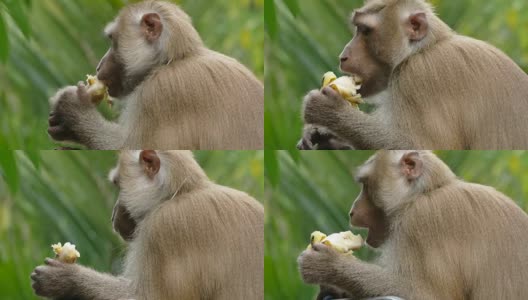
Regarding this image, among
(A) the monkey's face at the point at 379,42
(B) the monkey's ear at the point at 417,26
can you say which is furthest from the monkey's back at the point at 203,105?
(B) the monkey's ear at the point at 417,26

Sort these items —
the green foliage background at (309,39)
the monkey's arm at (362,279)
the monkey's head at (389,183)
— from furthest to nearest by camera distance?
the green foliage background at (309,39) < the monkey's head at (389,183) < the monkey's arm at (362,279)

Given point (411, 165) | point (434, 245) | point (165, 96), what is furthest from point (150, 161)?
point (434, 245)

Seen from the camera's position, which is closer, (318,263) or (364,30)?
(318,263)

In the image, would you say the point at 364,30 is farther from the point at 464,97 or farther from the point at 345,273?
the point at 345,273

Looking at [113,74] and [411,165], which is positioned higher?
[113,74]

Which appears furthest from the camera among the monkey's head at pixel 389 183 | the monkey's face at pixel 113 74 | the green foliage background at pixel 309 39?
the monkey's face at pixel 113 74

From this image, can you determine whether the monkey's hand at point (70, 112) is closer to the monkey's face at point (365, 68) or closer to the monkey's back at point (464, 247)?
the monkey's face at point (365, 68)

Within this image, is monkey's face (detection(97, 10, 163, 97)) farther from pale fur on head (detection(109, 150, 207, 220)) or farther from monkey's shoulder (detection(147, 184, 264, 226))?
monkey's shoulder (detection(147, 184, 264, 226))

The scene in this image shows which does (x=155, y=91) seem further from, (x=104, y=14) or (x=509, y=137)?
(x=509, y=137)
